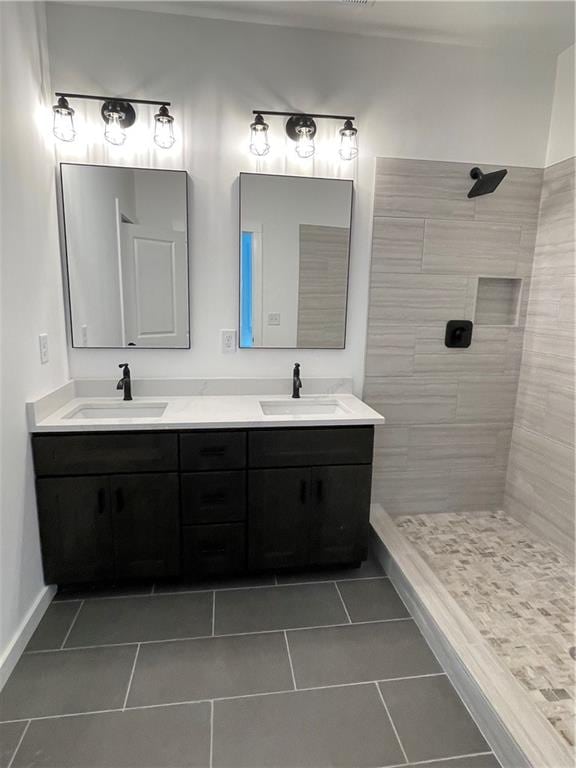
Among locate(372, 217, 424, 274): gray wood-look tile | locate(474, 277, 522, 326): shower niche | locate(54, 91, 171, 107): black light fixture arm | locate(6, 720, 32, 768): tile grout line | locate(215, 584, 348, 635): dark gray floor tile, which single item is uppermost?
locate(54, 91, 171, 107): black light fixture arm

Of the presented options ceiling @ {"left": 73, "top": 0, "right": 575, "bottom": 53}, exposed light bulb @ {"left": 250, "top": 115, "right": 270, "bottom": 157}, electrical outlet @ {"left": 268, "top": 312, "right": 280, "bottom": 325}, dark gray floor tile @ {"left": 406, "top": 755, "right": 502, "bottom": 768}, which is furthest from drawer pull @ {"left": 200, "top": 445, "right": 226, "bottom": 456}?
ceiling @ {"left": 73, "top": 0, "right": 575, "bottom": 53}

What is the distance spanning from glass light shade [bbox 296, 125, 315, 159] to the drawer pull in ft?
4.98

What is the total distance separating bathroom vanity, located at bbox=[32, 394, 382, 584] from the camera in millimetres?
1872

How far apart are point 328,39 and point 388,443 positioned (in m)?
2.18

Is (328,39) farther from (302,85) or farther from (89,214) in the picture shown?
(89,214)

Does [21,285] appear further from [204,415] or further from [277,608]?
[277,608]

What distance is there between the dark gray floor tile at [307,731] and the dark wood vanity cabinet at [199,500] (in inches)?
24.6

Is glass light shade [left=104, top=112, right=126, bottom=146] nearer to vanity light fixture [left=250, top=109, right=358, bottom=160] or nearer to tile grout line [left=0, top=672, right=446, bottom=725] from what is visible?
vanity light fixture [left=250, top=109, right=358, bottom=160]

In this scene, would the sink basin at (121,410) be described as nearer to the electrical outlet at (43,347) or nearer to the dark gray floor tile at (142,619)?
the electrical outlet at (43,347)

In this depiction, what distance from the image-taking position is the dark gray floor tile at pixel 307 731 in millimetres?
1328

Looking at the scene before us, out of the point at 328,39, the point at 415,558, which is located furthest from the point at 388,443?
the point at 328,39

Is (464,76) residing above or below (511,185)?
above

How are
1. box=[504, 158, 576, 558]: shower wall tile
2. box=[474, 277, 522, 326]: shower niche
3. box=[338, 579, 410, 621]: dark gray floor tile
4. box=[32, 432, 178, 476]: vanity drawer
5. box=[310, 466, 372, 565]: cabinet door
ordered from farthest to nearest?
box=[474, 277, 522, 326]: shower niche, box=[504, 158, 576, 558]: shower wall tile, box=[310, 466, 372, 565]: cabinet door, box=[338, 579, 410, 621]: dark gray floor tile, box=[32, 432, 178, 476]: vanity drawer

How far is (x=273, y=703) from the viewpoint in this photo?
151 centimetres
